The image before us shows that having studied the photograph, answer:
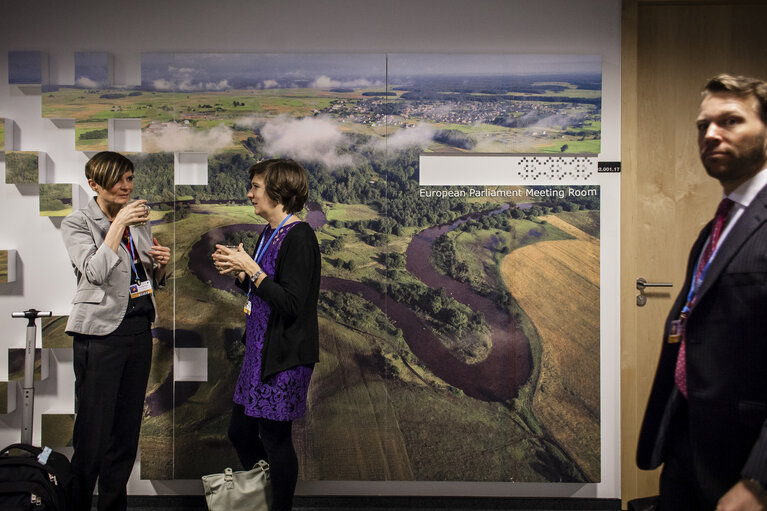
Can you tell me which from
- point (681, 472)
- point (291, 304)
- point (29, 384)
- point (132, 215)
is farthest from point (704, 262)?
point (29, 384)

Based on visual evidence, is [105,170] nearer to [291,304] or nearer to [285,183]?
[285,183]

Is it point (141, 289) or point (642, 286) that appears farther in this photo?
point (642, 286)

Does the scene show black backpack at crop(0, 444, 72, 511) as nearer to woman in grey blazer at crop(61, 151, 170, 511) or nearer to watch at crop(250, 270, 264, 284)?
woman in grey blazer at crop(61, 151, 170, 511)

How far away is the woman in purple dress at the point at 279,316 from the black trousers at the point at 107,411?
0.53 meters

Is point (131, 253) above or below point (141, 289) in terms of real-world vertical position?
above

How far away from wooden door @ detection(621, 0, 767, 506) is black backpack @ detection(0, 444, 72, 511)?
9.09 ft

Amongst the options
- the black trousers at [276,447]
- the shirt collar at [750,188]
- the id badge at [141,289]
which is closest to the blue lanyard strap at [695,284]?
the shirt collar at [750,188]

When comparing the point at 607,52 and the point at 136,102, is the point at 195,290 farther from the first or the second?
the point at 607,52

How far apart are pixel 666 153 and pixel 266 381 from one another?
2.41 metres

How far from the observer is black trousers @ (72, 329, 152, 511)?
8.05ft

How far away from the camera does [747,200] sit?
1.40 meters

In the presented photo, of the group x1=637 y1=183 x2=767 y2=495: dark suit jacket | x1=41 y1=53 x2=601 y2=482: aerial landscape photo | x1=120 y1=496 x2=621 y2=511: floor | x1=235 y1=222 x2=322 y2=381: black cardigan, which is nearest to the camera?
x1=637 y1=183 x2=767 y2=495: dark suit jacket

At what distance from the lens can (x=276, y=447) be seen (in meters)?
2.37

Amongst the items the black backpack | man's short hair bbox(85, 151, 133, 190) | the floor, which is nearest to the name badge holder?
man's short hair bbox(85, 151, 133, 190)
